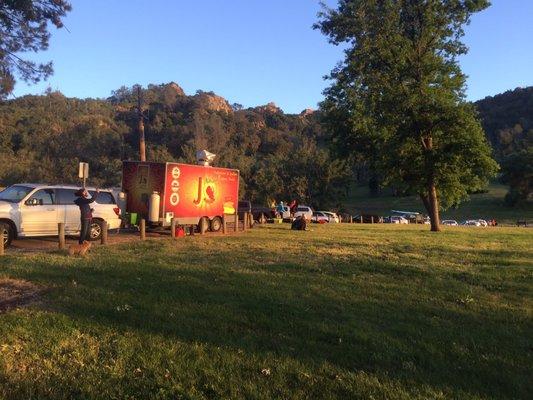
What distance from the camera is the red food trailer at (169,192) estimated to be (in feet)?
66.9

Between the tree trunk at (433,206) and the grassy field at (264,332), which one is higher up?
the tree trunk at (433,206)

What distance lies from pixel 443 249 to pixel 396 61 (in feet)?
45.0

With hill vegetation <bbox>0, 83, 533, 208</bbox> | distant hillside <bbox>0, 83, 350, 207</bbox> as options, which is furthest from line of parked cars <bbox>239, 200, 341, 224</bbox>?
distant hillside <bbox>0, 83, 350, 207</bbox>

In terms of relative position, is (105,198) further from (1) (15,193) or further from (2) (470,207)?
(2) (470,207)

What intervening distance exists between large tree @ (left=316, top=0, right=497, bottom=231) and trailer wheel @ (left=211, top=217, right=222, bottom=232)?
28.5ft

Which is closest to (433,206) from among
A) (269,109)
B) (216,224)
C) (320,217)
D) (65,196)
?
(216,224)

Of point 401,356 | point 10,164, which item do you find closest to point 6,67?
point 401,356

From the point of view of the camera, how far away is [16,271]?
32.6ft

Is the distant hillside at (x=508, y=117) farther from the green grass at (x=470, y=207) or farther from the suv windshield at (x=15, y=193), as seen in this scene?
the suv windshield at (x=15, y=193)

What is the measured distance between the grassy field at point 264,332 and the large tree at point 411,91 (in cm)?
1672

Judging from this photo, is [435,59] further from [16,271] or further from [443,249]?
[16,271]

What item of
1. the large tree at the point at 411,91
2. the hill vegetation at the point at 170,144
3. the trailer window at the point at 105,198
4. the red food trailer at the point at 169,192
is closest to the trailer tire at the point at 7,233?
the trailer window at the point at 105,198

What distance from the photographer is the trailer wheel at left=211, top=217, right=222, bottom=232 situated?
23.4m

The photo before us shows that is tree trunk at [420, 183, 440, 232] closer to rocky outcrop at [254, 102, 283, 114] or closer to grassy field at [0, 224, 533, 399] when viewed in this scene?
grassy field at [0, 224, 533, 399]
